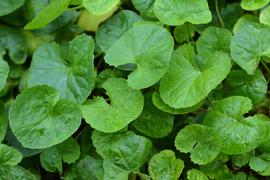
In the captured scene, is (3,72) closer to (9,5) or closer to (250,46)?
(9,5)

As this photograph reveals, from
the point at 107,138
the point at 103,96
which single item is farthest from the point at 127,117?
the point at 103,96

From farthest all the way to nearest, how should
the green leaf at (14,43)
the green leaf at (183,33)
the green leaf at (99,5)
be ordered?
the green leaf at (14,43)
the green leaf at (183,33)
the green leaf at (99,5)

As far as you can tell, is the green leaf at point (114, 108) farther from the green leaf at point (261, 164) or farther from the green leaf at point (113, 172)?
the green leaf at point (261, 164)

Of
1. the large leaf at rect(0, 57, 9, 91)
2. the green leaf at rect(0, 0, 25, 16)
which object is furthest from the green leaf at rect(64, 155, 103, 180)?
the green leaf at rect(0, 0, 25, 16)

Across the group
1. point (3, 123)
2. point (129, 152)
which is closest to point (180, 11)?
point (129, 152)

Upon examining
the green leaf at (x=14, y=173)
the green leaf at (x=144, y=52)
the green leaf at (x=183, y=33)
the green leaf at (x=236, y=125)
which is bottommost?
the green leaf at (x=14, y=173)

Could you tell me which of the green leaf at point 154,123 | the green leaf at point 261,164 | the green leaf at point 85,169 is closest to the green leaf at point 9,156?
the green leaf at point 85,169
